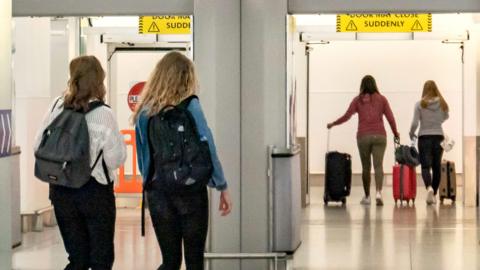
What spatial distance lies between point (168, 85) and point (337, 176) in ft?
30.6

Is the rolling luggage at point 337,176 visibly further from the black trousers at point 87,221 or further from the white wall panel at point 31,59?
the black trousers at point 87,221

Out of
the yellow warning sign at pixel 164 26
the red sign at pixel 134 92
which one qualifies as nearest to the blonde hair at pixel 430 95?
the yellow warning sign at pixel 164 26

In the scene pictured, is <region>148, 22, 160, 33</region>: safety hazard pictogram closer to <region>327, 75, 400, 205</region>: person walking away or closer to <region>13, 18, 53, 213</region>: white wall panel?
<region>13, 18, 53, 213</region>: white wall panel

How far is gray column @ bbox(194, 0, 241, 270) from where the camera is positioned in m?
8.78

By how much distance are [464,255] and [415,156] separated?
5190mm

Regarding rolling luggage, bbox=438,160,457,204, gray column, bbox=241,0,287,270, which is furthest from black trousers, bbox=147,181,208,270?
rolling luggage, bbox=438,160,457,204

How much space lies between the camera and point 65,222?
630cm

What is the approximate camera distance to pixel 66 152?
622cm

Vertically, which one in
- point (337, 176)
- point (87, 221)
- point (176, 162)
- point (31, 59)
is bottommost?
point (337, 176)

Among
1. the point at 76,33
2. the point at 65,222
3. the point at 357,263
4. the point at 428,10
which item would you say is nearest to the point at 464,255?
the point at 357,263

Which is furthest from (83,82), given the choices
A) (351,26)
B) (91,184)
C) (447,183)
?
(447,183)

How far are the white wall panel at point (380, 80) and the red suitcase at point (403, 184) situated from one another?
303cm

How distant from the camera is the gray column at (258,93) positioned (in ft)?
29.4

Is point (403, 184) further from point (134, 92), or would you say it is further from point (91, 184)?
point (91, 184)
